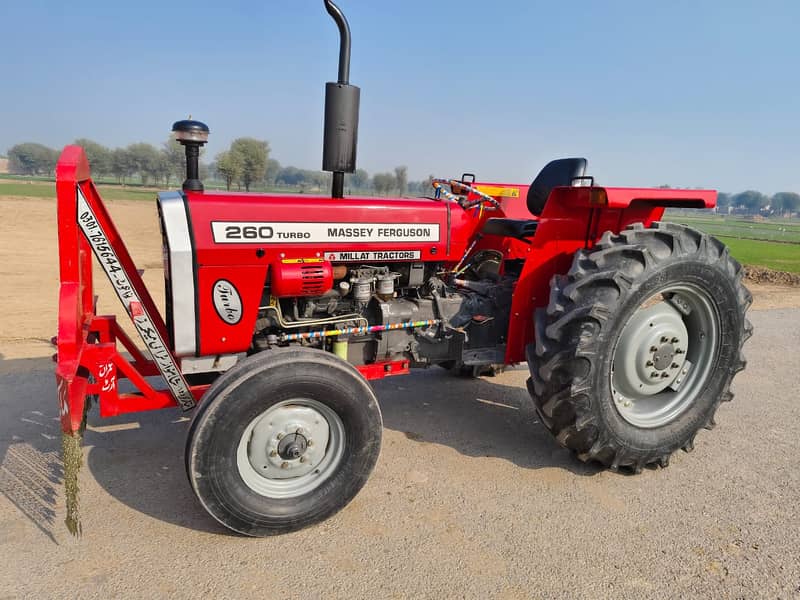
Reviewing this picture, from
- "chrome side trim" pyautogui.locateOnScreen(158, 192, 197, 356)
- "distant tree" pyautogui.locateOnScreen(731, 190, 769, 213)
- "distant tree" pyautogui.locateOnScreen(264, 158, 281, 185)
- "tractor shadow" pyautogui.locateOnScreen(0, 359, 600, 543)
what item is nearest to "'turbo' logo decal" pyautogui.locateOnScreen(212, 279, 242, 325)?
"chrome side trim" pyautogui.locateOnScreen(158, 192, 197, 356)

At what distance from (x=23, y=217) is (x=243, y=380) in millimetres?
20049

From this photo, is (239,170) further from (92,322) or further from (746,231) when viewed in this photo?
(746,231)

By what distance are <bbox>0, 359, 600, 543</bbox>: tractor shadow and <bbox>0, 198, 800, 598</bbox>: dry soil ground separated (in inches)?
0.5

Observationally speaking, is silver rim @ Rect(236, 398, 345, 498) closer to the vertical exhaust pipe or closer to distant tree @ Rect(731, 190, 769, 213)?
the vertical exhaust pipe

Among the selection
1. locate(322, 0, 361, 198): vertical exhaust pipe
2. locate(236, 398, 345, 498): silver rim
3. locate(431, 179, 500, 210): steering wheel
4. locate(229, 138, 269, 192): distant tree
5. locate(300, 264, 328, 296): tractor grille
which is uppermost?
locate(229, 138, 269, 192): distant tree

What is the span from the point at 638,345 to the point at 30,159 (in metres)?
122

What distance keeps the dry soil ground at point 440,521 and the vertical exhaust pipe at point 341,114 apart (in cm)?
182

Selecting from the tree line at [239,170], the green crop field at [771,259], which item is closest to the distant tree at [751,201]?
the tree line at [239,170]

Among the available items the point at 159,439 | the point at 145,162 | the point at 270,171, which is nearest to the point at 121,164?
the point at 145,162

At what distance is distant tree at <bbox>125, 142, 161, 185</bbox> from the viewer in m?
75.9

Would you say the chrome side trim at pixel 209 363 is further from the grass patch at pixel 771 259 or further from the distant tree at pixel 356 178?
the grass patch at pixel 771 259

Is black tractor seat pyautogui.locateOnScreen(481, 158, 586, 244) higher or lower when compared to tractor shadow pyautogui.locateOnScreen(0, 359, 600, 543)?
higher

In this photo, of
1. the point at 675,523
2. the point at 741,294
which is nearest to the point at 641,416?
the point at 675,523

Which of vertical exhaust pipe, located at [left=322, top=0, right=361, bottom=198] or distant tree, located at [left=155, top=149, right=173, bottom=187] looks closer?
vertical exhaust pipe, located at [left=322, top=0, right=361, bottom=198]
